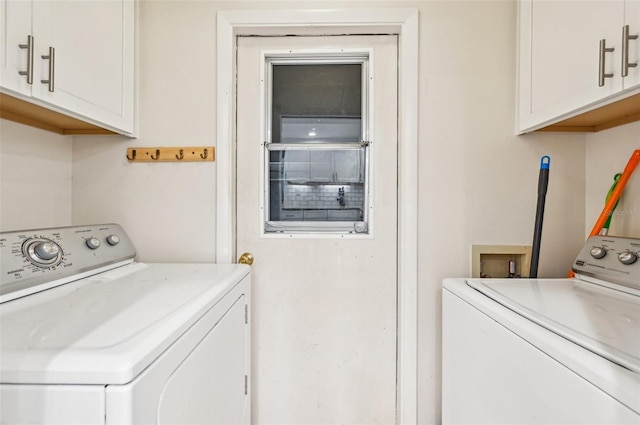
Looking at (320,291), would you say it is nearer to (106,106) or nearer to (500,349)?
(500,349)

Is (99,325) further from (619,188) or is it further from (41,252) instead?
(619,188)

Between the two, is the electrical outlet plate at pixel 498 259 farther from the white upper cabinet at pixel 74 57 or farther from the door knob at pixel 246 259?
the white upper cabinet at pixel 74 57

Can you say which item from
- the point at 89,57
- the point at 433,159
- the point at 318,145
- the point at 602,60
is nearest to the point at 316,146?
the point at 318,145

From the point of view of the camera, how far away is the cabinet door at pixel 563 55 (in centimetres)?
90

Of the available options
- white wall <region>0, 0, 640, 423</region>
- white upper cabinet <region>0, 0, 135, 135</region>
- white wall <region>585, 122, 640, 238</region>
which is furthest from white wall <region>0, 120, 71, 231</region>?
white wall <region>585, 122, 640, 238</region>

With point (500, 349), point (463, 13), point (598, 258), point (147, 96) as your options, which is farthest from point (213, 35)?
point (598, 258)

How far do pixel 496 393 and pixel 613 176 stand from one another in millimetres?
1042

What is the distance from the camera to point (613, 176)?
1230 millimetres

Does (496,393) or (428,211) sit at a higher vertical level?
(428,211)

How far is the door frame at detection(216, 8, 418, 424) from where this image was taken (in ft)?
4.45

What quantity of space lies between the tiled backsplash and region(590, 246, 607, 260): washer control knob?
0.92m

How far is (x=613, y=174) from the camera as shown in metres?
1.24

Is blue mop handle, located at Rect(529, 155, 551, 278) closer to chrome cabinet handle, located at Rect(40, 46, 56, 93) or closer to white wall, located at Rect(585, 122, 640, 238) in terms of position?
white wall, located at Rect(585, 122, 640, 238)

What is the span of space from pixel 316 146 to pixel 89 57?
935 millimetres
